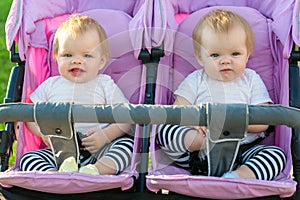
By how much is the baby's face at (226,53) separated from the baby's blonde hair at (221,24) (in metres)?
0.02

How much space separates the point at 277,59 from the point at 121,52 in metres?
0.77

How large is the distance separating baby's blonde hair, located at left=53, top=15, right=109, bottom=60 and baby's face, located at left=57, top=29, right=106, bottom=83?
0.02m

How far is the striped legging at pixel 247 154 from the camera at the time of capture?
274 cm

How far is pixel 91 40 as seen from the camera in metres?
3.17

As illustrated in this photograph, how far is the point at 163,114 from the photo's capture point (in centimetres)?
230

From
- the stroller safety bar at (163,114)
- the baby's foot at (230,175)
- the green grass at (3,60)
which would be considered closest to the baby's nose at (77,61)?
the stroller safety bar at (163,114)

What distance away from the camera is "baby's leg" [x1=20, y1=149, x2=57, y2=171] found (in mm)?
2834

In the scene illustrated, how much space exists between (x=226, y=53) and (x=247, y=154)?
1.58ft

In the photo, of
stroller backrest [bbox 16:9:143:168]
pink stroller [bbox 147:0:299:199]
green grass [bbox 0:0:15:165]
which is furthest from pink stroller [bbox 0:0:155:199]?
green grass [bbox 0:0:15:165]

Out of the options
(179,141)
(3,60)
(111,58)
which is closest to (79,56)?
(111,58)

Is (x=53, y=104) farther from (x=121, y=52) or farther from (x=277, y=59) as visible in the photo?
(x=277, y=59)

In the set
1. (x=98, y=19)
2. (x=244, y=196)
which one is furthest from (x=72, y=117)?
(x=98, y=19)

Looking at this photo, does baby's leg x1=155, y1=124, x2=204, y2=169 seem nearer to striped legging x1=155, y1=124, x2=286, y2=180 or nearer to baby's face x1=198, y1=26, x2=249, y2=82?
striped legging x1=155, y1=124, x2=286, y2=180

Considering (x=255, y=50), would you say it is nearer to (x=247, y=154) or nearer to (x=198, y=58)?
(x=198, y=58)
